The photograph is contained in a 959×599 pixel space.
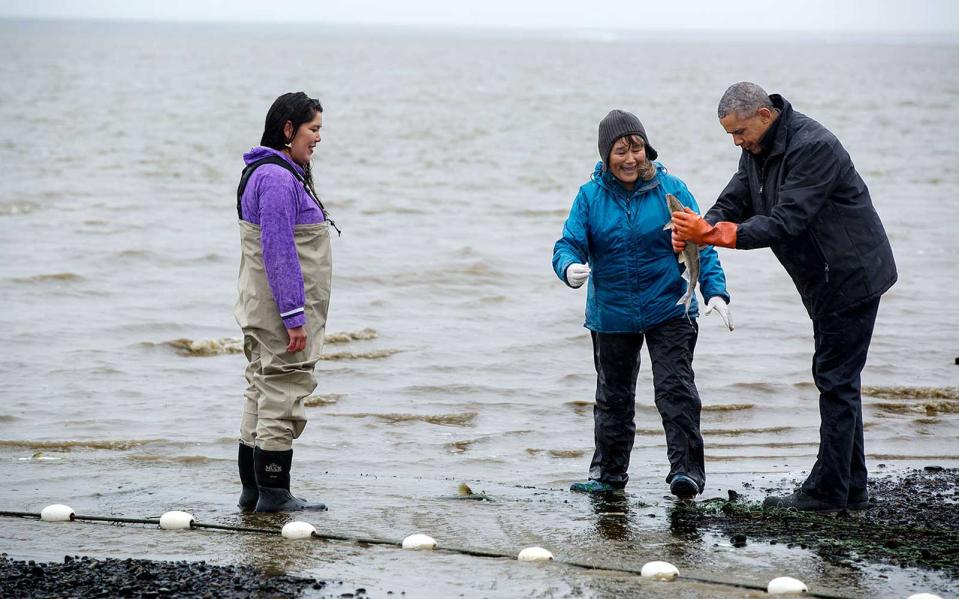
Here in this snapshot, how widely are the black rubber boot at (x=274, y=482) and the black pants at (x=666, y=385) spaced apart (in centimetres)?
166

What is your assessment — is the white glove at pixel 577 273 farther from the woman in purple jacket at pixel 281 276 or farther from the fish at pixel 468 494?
the fish at pixel 468 494

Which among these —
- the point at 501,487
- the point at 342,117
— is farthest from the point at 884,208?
the point at 342,117

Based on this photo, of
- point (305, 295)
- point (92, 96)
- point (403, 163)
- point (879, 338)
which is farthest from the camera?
point (92, 96)

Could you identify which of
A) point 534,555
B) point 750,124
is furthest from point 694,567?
point 750,124

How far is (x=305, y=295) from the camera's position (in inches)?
238

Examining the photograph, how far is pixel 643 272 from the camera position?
649cm

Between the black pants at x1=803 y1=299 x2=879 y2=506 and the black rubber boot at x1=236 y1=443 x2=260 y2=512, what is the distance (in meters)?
2.76

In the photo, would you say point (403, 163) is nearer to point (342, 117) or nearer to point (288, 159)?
point (342, 117)

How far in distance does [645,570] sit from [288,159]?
8.34ft

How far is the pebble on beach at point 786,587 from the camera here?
4.85m

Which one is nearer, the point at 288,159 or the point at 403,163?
the point at 288,159

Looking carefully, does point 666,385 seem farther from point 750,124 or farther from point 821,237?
point 750,124

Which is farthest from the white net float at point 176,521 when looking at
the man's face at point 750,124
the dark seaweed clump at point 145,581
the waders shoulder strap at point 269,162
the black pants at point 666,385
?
the man's face at point 750,124

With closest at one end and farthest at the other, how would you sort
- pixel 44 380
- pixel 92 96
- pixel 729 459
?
pixel 729 459 → pixel 44 380 → pixel 92 96
